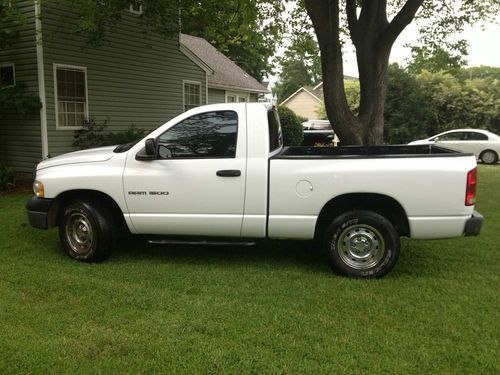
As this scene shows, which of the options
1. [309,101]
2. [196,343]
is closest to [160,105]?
[196,343]

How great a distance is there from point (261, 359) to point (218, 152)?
2.46m

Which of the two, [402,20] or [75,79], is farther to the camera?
[75,79]

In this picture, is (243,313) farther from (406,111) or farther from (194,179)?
(406,111)

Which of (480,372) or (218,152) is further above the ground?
(218,152)

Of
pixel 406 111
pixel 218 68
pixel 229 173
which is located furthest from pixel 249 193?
pixel 406 111

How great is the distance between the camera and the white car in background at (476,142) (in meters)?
18.5

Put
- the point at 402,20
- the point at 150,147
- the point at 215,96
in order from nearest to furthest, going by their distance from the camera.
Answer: the point at 150,147 < the point at 402,20 < the point at 215,96

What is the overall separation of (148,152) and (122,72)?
1009cm

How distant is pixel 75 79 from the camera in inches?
510

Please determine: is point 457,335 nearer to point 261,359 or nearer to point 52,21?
point 261,359

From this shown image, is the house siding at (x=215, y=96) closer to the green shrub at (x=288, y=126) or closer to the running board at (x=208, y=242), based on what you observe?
the green shrub at (x=288, y=126)

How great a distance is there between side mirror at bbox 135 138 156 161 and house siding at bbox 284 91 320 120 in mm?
59212

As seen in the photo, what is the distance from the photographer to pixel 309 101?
6412cm

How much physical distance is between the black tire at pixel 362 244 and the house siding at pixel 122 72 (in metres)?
9.50
